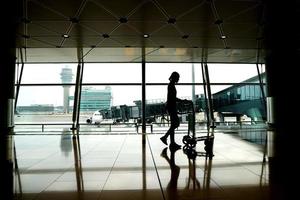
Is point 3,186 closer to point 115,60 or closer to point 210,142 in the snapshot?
point 210,142

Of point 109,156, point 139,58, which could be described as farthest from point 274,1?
point 139,58

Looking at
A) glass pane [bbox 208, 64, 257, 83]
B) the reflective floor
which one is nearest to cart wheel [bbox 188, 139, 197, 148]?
the reflective floor

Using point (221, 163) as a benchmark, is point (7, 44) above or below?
above

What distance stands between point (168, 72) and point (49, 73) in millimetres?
7003

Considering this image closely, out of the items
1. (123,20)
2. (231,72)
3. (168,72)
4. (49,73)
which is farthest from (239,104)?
(49,73)

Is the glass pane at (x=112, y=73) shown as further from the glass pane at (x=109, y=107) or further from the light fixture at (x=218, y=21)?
the light fixture at (x=218, y=21)

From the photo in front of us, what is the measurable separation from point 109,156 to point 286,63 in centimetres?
1154

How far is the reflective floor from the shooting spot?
3.28 m

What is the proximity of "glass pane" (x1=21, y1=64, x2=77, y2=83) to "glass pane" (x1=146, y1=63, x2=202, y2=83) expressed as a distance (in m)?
4.48

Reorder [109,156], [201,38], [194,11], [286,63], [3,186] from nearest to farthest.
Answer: [3,186] → [109,156] → [194,11] → [201,38] → [286,63]

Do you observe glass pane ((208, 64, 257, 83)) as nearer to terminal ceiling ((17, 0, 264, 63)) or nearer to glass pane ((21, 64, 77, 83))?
terminal ceiling ((17, 0, 264, 63))

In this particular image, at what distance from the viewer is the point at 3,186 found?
143 inches

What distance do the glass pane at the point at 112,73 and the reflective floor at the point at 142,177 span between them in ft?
34.7

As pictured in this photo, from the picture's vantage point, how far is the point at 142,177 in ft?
13.3
